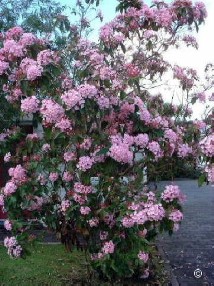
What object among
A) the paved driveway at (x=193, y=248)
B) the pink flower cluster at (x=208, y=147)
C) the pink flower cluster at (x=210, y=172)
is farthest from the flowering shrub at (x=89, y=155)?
the paved driveway at (x=193, y=248)

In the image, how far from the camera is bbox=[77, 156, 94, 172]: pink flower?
5.15 metres

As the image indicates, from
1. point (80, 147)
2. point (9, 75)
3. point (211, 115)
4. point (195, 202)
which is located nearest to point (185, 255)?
point (211, 115)

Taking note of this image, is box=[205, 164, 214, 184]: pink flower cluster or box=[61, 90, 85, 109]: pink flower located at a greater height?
box=[61, 90, 85, 109]: pink flower

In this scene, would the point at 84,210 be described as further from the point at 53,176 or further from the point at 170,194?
the point at 170,194

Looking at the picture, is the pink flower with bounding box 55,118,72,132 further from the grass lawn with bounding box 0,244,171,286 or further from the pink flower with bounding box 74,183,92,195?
the grass lawn with bounding box 0,244,171,286

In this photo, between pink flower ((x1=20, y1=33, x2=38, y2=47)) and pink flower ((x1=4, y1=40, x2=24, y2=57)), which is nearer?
pink flower ((x1=4, y1=40, x2=24, y2=57))

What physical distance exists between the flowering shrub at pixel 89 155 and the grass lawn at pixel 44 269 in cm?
125

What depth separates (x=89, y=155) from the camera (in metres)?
5.35

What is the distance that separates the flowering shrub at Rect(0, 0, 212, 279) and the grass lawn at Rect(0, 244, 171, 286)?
1.06 metres

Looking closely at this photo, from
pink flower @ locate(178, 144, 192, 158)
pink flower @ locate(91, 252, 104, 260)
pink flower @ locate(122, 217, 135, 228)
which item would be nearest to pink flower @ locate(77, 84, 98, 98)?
pink flower @ locate(122, 217, 135, 228)

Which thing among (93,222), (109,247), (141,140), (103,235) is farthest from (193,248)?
(141,140)

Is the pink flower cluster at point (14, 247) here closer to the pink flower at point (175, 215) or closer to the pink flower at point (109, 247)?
the pink flower at point (109, 247)

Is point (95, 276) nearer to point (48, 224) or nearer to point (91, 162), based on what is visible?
point (48, 224)

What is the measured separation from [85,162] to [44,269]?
3.06 m
